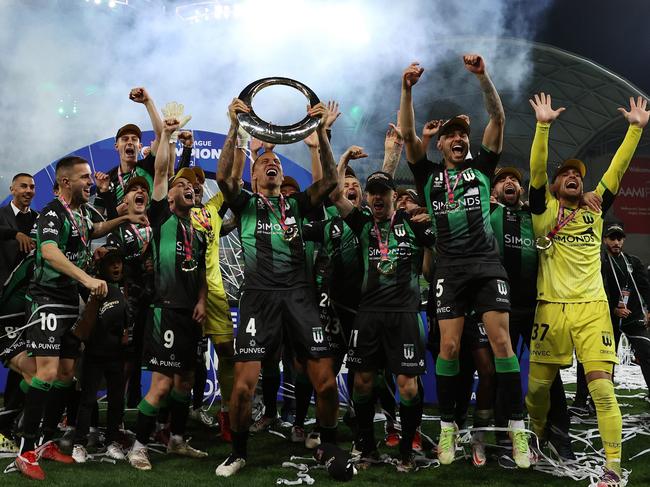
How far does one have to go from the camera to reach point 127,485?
16.6 ft

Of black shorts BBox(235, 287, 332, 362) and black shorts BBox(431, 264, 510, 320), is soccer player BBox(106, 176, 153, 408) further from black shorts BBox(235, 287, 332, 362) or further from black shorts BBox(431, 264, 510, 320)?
black shorts BBox(431, 264, 510, 320)

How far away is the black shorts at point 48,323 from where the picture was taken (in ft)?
18.0

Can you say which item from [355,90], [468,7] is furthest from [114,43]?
[468,7]

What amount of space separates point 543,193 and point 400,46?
25.3 meters

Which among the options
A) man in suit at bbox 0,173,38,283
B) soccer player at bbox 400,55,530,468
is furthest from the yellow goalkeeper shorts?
man in suit at bbox 0,173,38,283

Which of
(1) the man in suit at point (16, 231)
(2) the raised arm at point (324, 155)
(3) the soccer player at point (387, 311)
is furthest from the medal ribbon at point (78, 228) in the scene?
(3) the soccer player at point (387, 311)

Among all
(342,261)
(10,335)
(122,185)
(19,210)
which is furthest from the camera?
(19,210)

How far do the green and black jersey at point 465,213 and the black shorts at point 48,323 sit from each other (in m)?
2.89

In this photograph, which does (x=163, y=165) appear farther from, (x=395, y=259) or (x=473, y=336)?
(x=473, y=336)

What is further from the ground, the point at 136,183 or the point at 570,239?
the point at 136,183

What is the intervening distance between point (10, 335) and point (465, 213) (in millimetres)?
3909

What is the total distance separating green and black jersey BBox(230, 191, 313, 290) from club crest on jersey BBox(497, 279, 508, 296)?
143 cm

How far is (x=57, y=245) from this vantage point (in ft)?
18.3

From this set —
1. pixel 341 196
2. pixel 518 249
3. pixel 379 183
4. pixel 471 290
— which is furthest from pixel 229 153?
pixel 518 249
